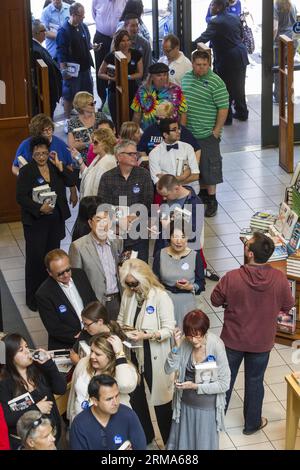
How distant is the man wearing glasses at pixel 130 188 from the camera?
9305mm

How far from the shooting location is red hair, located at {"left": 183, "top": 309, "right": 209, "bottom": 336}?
712cm

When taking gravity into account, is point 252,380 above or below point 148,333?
below

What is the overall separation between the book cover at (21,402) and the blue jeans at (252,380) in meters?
1.65

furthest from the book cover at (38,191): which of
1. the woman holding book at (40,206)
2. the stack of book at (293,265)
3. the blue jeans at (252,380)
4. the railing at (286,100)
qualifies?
the railing at (286,100)

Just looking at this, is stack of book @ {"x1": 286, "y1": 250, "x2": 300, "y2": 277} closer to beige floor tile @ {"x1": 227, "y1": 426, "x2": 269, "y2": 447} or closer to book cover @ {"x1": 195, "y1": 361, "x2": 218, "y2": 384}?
beige floor tile @ {"x1": 227, "y1": 426, "x2": 269, "y2": 447}

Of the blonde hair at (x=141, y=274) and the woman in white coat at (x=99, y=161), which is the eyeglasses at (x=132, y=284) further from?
the woman in white coat at (x=99, y=161)

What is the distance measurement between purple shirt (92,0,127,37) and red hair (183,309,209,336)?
8.20 meters

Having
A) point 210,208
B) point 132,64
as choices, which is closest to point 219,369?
point 210,208

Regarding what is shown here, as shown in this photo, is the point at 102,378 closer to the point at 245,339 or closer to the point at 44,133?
the point at 245,339

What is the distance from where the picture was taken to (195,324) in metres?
7.12

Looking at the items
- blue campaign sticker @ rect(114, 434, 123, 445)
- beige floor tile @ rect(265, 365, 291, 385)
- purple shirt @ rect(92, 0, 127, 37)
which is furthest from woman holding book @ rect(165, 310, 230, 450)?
purple shirt @ rect(92, 0, 127, 37)

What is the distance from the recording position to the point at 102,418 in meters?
6.48

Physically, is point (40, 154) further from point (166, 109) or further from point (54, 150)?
point (166, 109)

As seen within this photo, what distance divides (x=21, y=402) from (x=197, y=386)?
1.18 m
